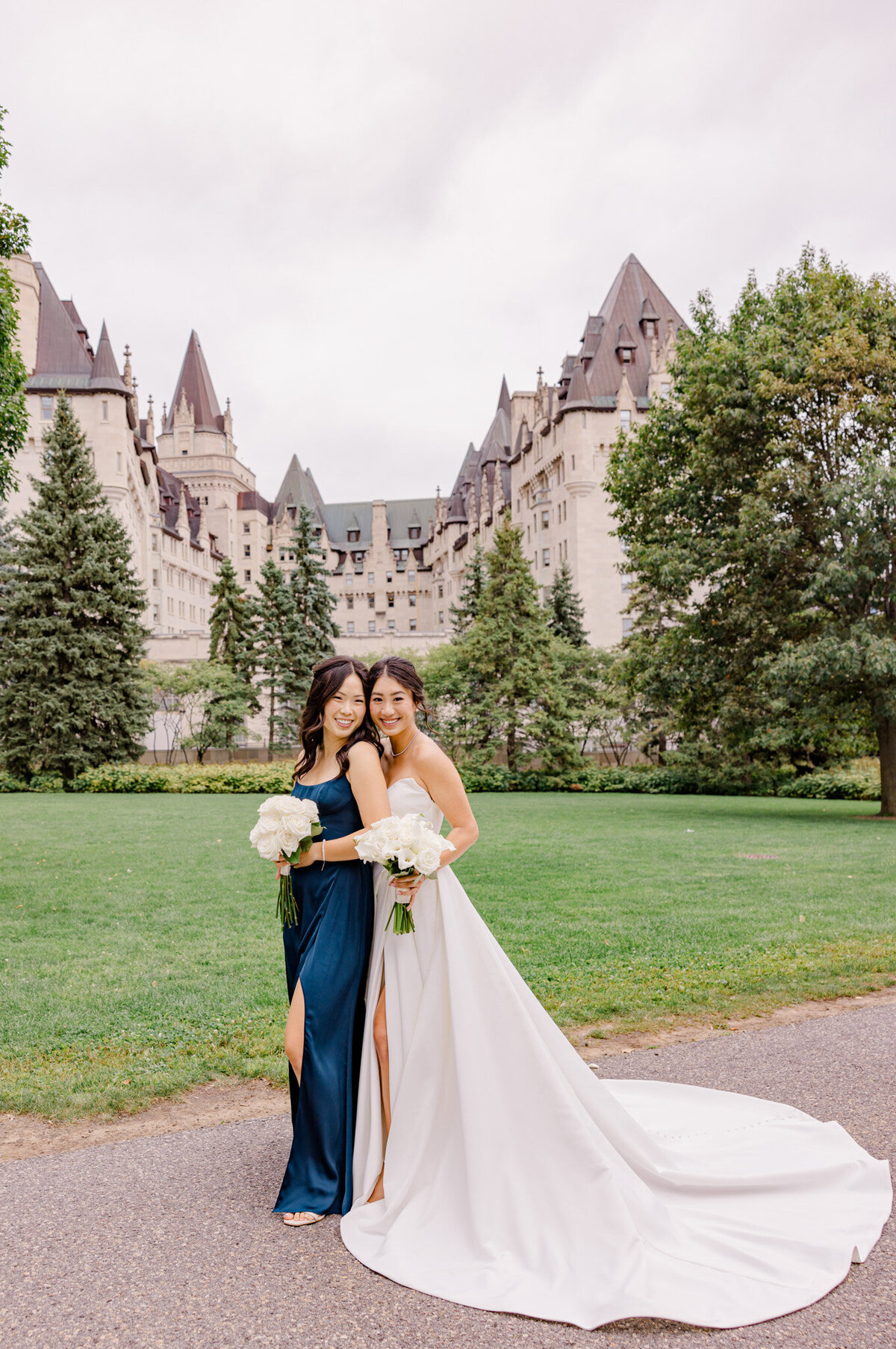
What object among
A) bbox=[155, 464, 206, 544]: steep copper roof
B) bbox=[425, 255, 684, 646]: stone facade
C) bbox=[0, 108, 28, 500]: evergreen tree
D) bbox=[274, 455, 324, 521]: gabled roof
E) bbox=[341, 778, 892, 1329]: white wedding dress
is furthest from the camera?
bbox=[274, 455, 324, 521]: gabled roof

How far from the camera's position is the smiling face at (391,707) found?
4.25 meters

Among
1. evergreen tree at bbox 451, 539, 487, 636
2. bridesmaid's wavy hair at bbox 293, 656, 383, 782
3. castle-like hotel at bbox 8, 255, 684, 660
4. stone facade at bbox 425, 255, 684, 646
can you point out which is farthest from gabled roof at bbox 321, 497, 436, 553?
bridesmaid's wavy hair at bbox 293, 656, 383, 782

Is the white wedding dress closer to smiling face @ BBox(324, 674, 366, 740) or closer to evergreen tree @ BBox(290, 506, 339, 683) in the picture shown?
smiling face @ BBox(324, 674, 366, 740)

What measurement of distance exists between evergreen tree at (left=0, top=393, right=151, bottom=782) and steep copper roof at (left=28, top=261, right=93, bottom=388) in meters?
25.5

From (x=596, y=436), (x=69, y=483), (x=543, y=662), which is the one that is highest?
(x=596, y=436)

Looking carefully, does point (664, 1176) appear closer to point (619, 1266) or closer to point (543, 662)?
point (619, 1266)

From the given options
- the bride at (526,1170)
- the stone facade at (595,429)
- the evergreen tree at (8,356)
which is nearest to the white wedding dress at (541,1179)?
the bride at (526,1170)

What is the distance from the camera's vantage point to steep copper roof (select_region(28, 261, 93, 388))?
2427 inches

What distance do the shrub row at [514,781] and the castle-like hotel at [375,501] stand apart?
830cm

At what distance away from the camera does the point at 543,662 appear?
39594 mm

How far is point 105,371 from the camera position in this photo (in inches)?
2434

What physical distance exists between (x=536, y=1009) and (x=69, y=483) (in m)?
38.8

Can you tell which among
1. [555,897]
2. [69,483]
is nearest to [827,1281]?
[555,897]

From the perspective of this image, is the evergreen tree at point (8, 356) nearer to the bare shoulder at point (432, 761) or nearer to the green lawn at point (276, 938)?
the green lawn at point (276, 938)
